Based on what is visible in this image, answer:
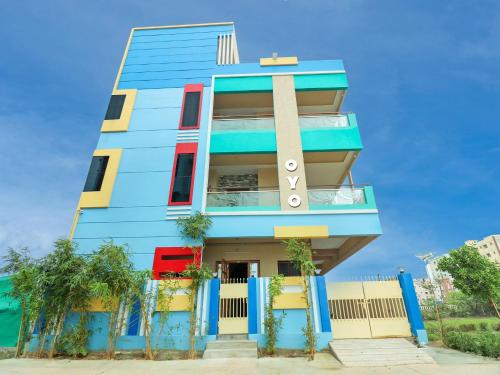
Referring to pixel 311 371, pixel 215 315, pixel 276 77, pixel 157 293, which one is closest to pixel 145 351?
pixel 157 293

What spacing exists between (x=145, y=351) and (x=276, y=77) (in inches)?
489

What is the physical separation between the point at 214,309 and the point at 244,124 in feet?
25.3

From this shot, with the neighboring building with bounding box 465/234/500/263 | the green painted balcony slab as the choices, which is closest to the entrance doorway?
the green painted balcony slab

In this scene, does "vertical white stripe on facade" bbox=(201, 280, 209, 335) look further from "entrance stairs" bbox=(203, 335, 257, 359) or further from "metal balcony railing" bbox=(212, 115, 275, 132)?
"metal balcony railing" bbox=(212, 115, 275, 132)

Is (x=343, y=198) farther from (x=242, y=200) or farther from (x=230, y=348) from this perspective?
(x=230, y=348)

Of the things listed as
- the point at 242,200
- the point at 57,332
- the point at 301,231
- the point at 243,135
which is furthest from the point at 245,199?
the point at 57,332

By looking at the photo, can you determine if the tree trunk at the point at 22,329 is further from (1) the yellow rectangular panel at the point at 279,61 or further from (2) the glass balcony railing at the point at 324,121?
(1) the yellow rectangular panel at the point at 279,61

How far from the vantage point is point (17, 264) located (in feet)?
26.5

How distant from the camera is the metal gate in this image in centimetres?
842

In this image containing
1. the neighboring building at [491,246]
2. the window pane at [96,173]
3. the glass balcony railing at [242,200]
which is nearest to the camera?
the glass balcony railing at [242,200]

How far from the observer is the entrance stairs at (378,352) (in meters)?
6.77

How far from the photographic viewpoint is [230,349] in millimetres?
7508

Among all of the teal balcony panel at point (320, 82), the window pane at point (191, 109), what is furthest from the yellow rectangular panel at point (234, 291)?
the teal balcony panel at point (320, 82)

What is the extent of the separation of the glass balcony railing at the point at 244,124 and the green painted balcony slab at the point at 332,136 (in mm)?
1565
